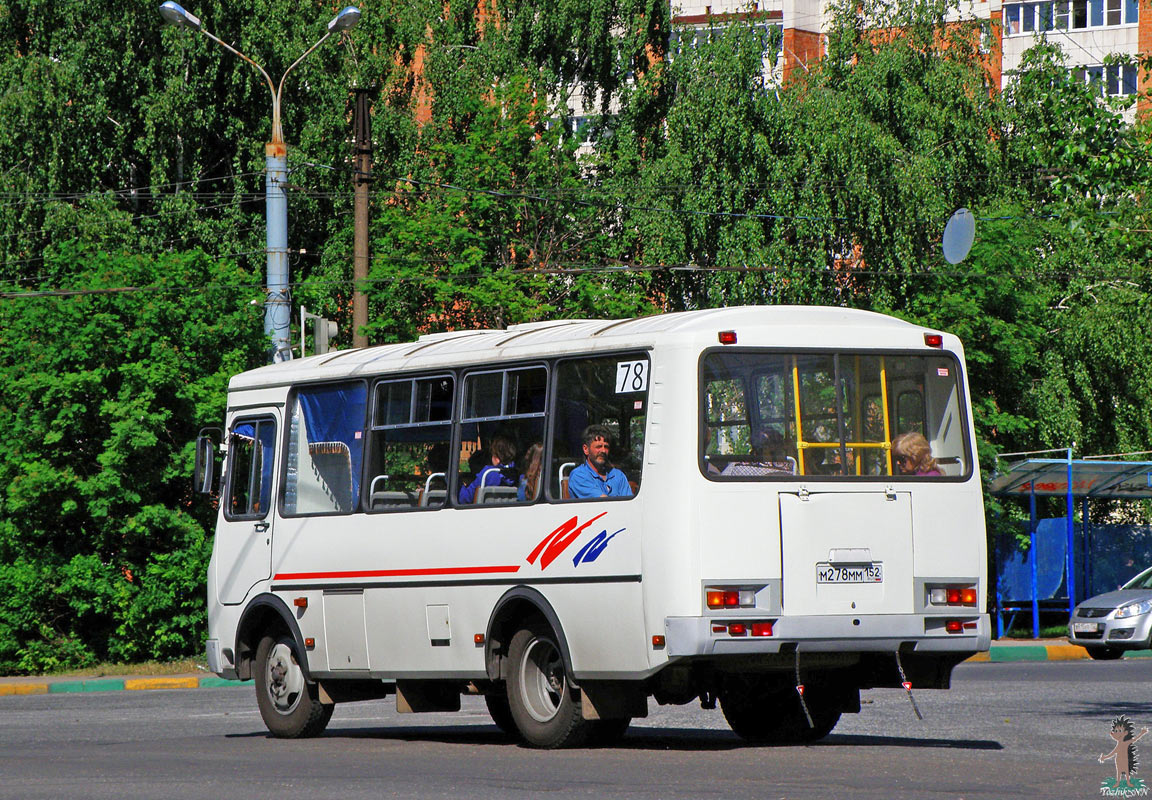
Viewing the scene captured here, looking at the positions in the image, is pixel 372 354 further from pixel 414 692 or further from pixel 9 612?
pixel 9 612

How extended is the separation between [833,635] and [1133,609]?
1700 cm

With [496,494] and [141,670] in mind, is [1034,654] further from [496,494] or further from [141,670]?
[496,494]

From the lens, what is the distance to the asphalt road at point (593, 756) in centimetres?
1013

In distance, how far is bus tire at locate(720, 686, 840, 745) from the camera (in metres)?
13.4

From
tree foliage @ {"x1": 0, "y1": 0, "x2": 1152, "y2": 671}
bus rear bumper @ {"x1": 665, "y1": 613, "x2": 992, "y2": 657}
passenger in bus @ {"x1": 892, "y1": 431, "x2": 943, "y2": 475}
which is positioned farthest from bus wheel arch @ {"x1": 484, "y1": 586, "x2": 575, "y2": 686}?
tree foliage @ {"x1": 0, "y1": 0, "x2": 1152, "y2": 671}

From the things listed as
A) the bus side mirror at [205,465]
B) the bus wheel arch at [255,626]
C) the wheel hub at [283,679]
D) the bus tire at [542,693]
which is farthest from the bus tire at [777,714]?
the bus side mirror at [205,465]

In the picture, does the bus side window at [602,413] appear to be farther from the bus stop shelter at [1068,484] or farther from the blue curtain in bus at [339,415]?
the bus stop shelter at [1068,484]

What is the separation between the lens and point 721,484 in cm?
1180

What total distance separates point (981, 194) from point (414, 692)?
1132 inches

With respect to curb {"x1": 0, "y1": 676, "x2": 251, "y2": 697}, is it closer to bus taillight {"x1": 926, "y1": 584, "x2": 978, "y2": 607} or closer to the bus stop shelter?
the bus stop shelter

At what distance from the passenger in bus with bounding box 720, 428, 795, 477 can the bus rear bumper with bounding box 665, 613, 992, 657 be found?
3.24 ft

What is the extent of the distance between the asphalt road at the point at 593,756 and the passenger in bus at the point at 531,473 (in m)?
1.79

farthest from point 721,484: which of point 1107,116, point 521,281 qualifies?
point 521,281

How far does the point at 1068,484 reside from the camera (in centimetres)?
3014
